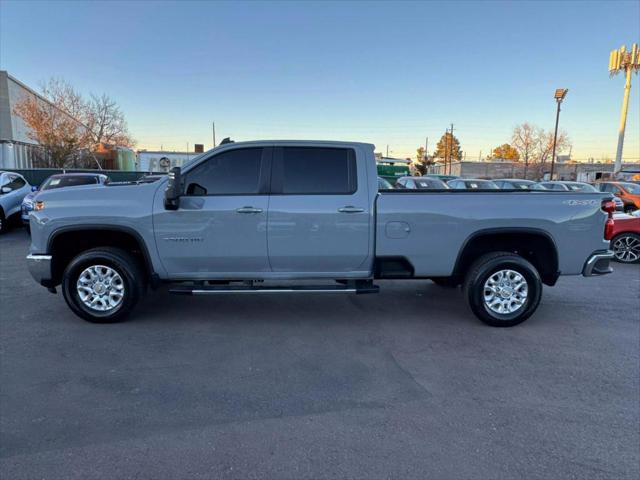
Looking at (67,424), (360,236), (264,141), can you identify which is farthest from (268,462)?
(264,141)

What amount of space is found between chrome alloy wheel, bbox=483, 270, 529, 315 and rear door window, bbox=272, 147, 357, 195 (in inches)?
78.8

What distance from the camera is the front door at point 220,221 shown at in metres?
4.58

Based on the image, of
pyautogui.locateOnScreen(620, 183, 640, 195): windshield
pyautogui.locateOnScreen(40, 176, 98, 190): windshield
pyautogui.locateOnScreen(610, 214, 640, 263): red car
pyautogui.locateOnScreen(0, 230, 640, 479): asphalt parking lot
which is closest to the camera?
pyautogui.locateOnScreen(0, 230, 640, 479): asphalt parking lot

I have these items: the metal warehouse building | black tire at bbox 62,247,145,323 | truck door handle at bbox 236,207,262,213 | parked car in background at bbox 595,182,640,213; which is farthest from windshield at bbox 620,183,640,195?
the metal warehouse building

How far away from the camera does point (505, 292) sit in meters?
4.82

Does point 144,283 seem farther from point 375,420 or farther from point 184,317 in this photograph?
point 375,420

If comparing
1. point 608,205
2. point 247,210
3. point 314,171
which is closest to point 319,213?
point 314,171

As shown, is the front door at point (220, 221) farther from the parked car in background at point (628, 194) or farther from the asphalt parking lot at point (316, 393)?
the parked car in background at point (628, 194)

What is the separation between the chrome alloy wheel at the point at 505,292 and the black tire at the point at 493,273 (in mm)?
31

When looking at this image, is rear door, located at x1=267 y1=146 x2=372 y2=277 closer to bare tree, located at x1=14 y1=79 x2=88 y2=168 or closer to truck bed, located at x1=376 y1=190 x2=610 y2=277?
truck bed, located at x1=376 y1=190 x2=610 y2=277

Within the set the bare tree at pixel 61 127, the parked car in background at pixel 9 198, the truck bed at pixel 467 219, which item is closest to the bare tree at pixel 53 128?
the bare tree at pixel 61 127

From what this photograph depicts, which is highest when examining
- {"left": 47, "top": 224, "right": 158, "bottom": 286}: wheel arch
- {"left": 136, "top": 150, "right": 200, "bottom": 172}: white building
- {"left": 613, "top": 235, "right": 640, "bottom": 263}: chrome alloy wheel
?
{"left": 136, "top": 150, "right": 200, "bottom": 172}: white building

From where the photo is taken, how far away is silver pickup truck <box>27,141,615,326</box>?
15.1 ft

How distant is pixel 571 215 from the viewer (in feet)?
15.6
